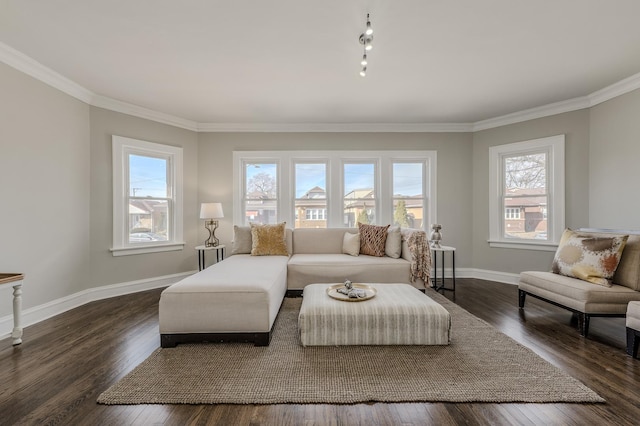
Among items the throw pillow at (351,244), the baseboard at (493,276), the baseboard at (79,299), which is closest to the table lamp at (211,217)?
the baseboard at (79,299)

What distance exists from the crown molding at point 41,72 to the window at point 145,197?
23.9 inches

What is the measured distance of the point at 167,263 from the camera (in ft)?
13.5

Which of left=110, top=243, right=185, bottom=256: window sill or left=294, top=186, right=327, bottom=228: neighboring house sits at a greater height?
left=294, top=186, right=327, bottom=228: neighboring house

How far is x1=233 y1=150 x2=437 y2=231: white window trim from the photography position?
4.50 metres

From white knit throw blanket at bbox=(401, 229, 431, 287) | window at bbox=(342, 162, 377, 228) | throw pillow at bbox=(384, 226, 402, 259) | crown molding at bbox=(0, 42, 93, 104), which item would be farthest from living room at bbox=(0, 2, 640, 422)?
throw pillow at bbox=(384, 226, 402, 259)

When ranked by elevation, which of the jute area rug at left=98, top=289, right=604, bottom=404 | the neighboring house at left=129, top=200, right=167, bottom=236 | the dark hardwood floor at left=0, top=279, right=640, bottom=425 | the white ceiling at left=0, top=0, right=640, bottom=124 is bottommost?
the dark hardwood floor at left=0, top=279, right=640, bottom=425

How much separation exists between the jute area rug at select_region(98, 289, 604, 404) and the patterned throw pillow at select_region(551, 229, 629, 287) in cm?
107

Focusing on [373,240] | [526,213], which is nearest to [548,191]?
[526,213]

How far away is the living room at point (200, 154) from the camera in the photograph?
2555 mm

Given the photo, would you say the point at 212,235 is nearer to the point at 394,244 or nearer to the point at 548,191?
the point at 394,244

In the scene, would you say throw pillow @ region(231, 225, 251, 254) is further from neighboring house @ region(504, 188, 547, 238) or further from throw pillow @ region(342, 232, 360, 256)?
neighboring house @ region(504, 188, 547, 238)

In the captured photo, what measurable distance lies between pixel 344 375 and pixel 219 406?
0.77m

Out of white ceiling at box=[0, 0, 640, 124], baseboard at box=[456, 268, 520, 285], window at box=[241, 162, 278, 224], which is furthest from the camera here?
window at box=[241, 162, 278, 224]

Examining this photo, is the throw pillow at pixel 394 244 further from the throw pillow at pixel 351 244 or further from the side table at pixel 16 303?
the side table at pixel 16 303
